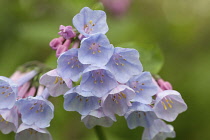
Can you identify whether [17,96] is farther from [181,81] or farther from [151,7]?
[151,7]

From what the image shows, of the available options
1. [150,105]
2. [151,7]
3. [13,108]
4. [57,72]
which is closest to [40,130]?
[13,108]

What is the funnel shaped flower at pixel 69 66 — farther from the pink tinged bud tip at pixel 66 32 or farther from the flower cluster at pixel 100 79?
the pink tinged bud tip at pixel 66 32

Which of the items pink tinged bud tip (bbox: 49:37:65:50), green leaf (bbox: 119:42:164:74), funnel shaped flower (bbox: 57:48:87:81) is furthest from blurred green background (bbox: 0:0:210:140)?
funnel shaped flower (bbox: 57:48:87:81)

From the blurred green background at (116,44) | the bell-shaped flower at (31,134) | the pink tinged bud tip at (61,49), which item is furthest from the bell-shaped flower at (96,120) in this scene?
the blurred green background at (116,44)

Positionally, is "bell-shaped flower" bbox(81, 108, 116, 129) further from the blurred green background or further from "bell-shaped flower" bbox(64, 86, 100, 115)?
the blurred green background

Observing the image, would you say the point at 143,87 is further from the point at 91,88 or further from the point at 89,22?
the point at 89,22

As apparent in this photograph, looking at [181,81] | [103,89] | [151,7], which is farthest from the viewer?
[151,7]

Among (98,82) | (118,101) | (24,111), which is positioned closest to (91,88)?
(98,82)
